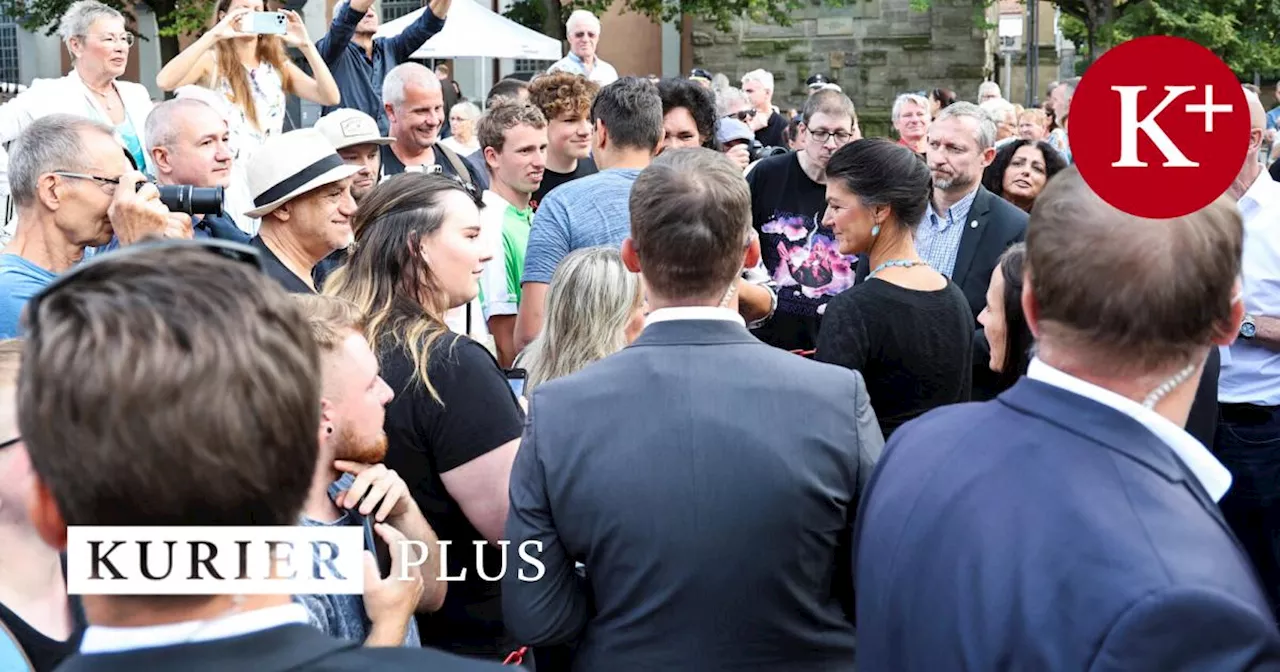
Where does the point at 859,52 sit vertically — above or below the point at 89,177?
above

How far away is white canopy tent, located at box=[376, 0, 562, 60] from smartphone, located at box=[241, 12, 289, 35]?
1014 centimetres

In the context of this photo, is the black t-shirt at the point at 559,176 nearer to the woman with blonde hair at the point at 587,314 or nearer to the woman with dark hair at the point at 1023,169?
the woman with dark hair at the point at 1023,169

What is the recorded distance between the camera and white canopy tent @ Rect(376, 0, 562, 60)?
16.7 meters

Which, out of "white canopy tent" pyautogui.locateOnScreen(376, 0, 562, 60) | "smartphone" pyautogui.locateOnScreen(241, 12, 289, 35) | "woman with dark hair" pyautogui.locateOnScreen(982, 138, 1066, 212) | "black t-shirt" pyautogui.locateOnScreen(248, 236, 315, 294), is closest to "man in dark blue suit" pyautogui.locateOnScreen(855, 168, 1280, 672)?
"black t-shirt" pyautogui.locateOnScreen(248, 236, 315, 294)

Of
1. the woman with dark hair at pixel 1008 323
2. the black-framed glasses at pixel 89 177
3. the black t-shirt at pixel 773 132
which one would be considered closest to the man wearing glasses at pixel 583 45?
the black t-shirt at pixel 773 132

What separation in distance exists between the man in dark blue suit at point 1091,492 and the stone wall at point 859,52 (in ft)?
86.6

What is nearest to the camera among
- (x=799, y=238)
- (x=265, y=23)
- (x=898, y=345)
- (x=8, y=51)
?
(x=898, y=345)

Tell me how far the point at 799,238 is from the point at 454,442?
119 inches

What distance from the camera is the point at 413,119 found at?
19.7 feet

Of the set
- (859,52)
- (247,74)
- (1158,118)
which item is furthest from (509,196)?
(859,52)

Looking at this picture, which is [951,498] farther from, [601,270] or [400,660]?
[601,270]

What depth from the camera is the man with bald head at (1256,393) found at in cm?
489

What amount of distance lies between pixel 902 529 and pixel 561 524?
839 mm

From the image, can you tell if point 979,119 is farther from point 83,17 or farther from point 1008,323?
point 83,17
